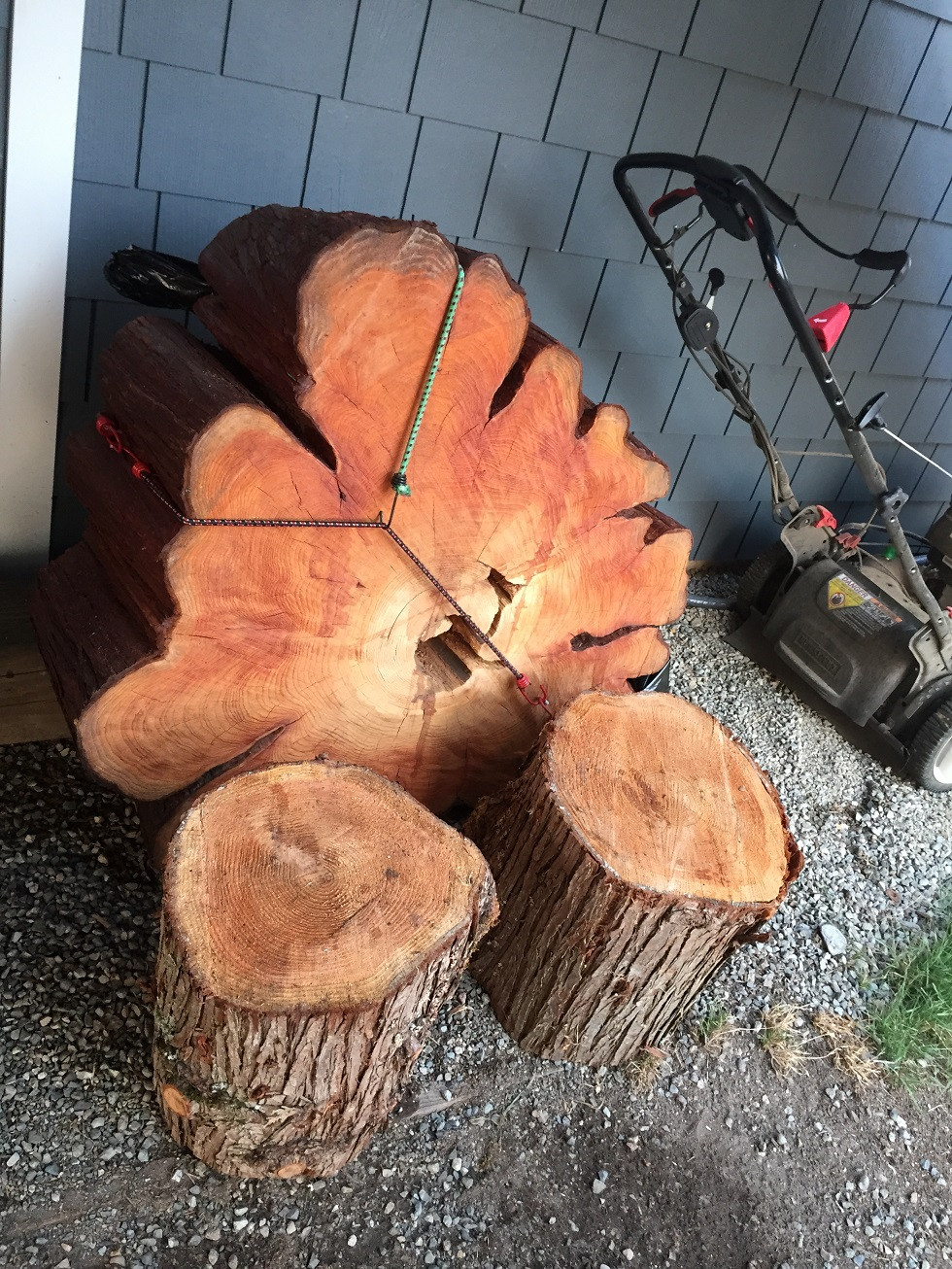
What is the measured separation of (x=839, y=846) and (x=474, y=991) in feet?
3.91

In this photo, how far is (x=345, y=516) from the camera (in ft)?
5.11

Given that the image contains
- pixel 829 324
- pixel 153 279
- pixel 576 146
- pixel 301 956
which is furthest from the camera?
pixel 829 324

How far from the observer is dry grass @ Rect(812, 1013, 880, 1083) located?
194 centimetres

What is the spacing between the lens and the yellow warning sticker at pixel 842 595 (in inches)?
110

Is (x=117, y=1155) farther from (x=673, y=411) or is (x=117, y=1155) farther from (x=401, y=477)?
(x=673, y=411)

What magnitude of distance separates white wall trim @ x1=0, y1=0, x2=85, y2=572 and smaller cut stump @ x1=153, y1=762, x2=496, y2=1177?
3.58 ft

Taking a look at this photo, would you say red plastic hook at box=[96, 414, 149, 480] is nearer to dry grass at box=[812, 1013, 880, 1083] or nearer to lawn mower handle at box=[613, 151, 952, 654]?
lawn mower handle at box=[613, 151, 952, 654]

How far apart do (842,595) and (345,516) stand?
1798 mm

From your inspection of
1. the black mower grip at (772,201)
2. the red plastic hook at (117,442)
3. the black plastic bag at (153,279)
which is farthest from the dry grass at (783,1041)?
the black plastic bag at (153,279)

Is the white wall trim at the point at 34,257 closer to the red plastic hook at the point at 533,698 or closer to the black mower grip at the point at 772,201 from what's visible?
the red plastic hook at the point at 533,698

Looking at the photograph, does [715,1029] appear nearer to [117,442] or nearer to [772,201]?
[117,442]

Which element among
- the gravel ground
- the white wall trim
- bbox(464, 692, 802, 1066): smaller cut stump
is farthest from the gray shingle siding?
bbox(464, 692, 802, 1066): smaller cut stump

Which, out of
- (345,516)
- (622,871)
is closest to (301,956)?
(622,871)

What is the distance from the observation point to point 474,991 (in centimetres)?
183
